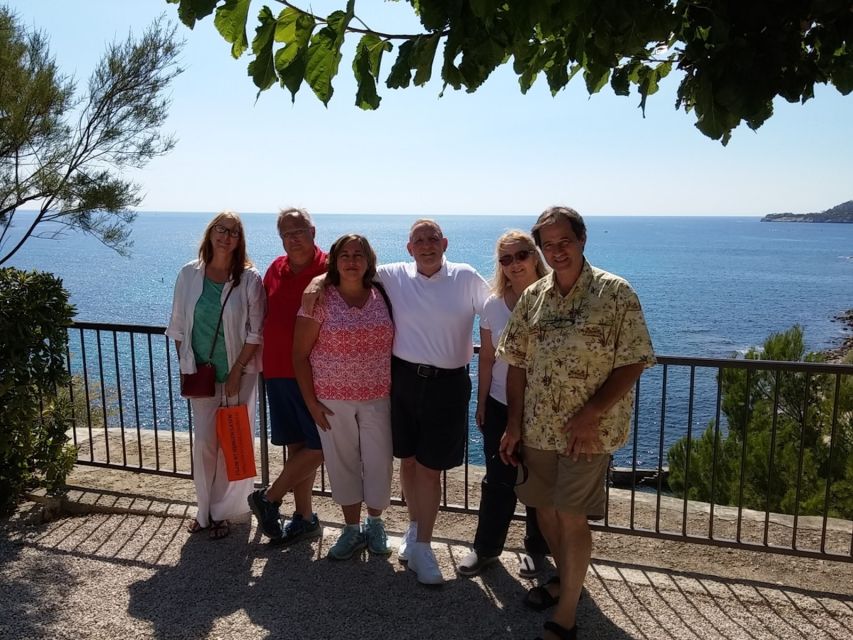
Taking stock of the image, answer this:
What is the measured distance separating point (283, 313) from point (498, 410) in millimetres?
1398

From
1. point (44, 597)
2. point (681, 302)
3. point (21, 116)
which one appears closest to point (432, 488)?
point (44, 597)

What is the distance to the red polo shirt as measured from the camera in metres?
4.21

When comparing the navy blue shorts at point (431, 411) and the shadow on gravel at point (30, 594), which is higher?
the navy blue shorts at point (431, 411)

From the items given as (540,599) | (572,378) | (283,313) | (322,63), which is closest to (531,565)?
(540,599)

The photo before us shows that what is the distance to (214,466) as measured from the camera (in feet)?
14.8

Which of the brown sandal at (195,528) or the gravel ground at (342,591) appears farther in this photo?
the brown sandal at (195,528)

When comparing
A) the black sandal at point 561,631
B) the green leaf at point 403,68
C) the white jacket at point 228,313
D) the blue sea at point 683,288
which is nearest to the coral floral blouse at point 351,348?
the white jacket at point 228,313

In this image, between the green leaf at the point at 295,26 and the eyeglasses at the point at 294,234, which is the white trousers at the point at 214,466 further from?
the green leaf at the point at 295,26

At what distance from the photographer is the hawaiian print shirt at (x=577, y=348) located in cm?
307

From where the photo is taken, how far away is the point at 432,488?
4.04 meters

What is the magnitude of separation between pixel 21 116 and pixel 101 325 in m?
5.45

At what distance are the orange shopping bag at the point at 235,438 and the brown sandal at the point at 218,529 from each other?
0.33 meters

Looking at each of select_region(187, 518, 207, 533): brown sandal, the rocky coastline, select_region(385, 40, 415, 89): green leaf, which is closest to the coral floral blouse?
select_region(187, 518, 207, 533): brown sandal

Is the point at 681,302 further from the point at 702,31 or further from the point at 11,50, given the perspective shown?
the point at 702,31
